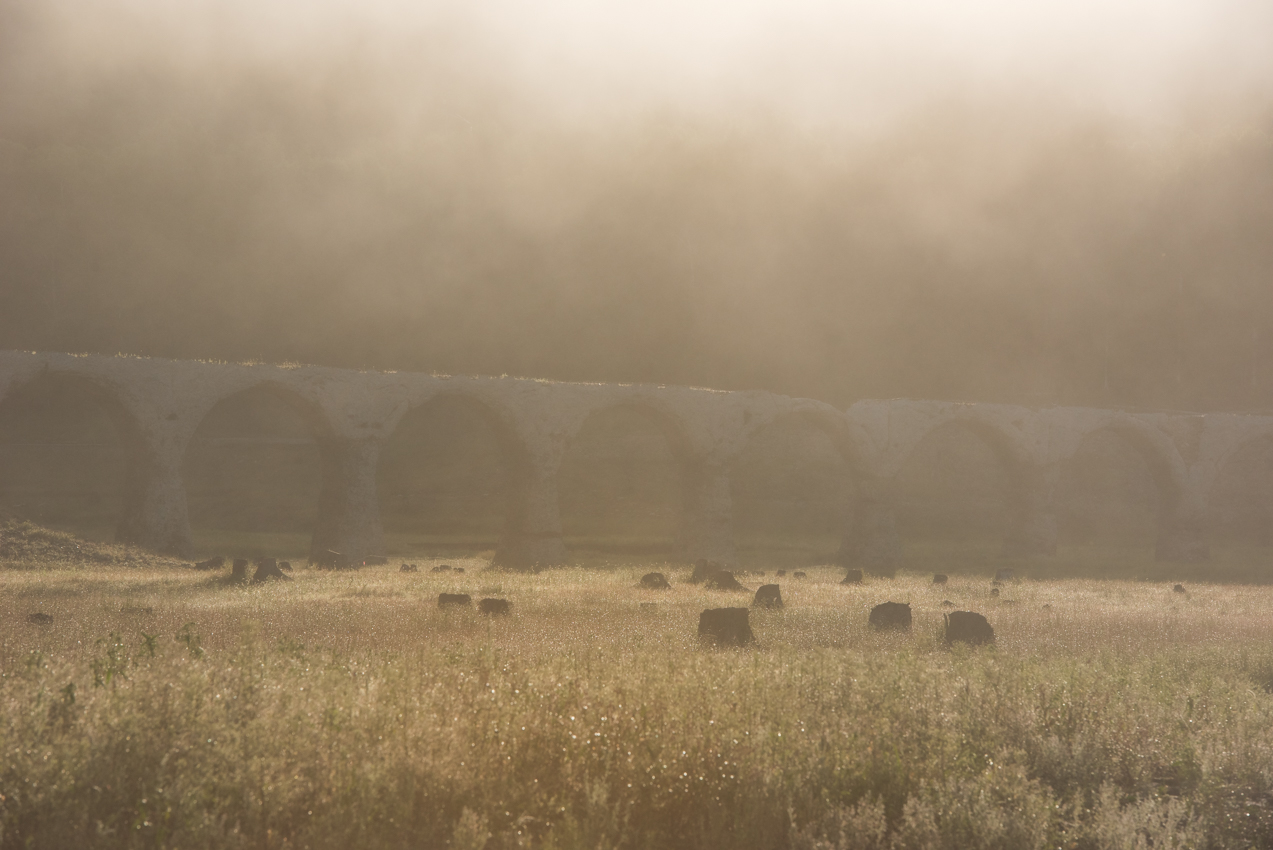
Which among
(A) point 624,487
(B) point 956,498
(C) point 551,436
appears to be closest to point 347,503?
(C) point 551,436

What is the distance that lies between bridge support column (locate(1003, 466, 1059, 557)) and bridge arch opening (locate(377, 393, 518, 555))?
13913 mm

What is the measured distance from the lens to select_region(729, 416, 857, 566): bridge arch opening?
25922mm

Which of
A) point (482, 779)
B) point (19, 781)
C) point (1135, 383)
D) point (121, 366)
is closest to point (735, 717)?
point (482, 779)

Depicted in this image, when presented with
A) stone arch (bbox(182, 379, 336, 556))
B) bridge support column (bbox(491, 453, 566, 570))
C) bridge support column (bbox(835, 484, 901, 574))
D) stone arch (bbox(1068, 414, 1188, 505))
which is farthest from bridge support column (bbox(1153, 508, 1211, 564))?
stone arch (bbox(182, 379, 336, 556))

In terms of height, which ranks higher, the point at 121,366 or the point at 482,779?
the point at 121,366

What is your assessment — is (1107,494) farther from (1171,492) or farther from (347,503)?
(347,503)

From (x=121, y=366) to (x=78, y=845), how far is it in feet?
55.8

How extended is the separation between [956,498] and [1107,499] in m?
5.66

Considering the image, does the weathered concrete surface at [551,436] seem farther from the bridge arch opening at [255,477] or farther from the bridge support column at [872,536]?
the bridge arch opening at [255,477]

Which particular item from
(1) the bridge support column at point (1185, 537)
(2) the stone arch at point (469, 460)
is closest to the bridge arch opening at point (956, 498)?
(1) the bridge support column at point (1185, 537)

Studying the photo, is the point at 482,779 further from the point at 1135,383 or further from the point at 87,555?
the point at 1135,383

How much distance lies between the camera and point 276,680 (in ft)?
15.9

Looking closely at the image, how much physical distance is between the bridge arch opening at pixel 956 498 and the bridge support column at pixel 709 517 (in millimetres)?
4811

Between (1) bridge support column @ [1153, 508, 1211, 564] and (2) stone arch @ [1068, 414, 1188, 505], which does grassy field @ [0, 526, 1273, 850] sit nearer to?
(2) stone arch @ [1068, 414, 1188, 505]
